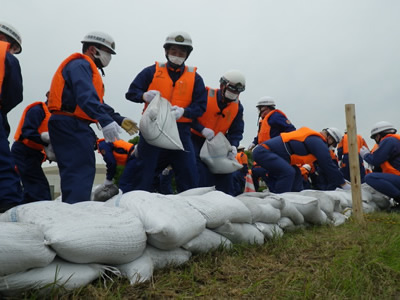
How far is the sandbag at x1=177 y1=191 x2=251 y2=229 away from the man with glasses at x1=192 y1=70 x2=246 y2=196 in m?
1.98

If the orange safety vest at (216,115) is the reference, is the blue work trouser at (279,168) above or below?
below

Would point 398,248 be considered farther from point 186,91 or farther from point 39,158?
point 39,158

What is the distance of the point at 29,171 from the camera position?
12.9 feet

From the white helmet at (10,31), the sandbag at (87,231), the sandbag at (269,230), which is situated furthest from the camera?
the white helmet at (10,31)

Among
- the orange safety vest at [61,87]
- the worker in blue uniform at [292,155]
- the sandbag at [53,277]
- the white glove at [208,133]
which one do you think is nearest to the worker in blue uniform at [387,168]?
the worker in blue uniform at [292,155]

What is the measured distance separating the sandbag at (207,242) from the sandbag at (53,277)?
21.2 inches

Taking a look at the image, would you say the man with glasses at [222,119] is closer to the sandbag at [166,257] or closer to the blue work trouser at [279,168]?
the blue work trouser at [279,168]

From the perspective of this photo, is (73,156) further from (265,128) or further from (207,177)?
(265,128)

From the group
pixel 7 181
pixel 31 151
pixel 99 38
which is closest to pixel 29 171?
pixel 31 151

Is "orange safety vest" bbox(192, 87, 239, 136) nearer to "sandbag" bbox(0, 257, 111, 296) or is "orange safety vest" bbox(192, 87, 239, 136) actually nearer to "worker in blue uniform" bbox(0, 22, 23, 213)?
"worker in blue uniform" bbox(0, 22, 23, 213)

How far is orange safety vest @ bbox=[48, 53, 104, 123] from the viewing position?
2.86 meters

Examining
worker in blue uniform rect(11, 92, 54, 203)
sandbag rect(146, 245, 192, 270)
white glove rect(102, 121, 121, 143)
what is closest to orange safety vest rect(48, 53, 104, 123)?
white glove rect(102, 121, 121, 143)

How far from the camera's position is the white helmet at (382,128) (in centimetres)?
584

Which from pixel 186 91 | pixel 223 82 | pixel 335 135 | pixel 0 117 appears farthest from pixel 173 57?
pixel 335 135
